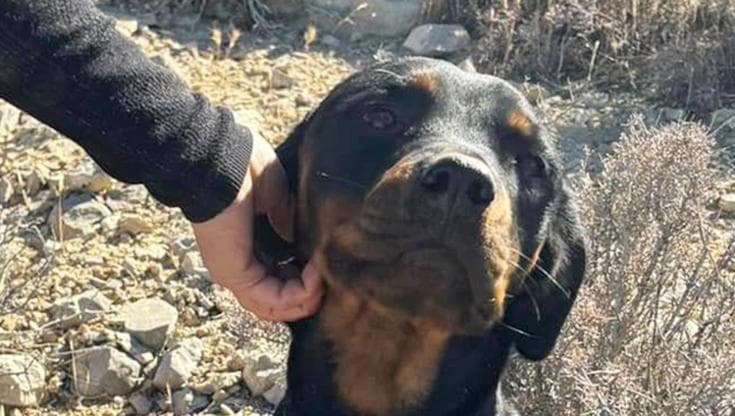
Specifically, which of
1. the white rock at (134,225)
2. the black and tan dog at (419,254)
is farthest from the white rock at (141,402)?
the black and tan dog at (419,254)

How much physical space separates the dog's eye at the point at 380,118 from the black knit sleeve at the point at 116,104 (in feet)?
1.42

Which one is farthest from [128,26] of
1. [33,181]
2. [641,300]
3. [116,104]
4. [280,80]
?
[116,104]

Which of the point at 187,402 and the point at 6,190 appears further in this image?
the point at 6,190

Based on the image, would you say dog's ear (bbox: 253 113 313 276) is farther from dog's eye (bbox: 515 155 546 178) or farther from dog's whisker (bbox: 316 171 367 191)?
dog's eye (bbox: 515 155 546 178)

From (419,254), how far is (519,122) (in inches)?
24.2

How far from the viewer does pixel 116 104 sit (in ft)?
9.41

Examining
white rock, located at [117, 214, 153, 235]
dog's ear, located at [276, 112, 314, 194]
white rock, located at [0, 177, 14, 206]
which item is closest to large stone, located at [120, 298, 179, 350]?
white rock, located at [117, 214, 153, 235]

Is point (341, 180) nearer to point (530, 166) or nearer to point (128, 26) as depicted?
point (530, 166)

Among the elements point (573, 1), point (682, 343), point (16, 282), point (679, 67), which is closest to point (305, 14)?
point (573, 1)

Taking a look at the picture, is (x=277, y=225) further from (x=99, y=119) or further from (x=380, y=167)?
(x=99, y=119)

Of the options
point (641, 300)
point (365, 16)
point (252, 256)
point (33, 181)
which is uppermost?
point (252, 256)

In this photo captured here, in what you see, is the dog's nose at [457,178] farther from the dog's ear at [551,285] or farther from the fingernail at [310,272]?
the dog's ear at [551,285]

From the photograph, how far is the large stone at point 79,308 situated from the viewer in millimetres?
4770

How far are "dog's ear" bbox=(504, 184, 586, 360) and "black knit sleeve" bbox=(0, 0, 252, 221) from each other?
84cm
